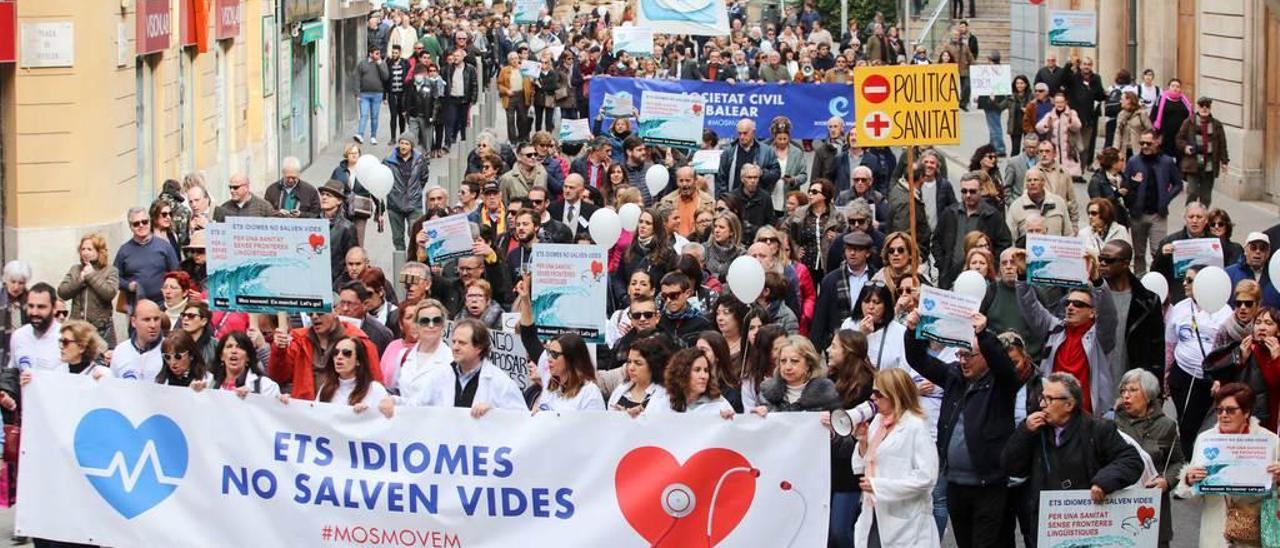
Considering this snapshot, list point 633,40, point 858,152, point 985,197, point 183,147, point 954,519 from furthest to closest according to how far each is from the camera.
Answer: point 633,40 < point 183,147 < point 858,152 < point 985,197 < point 954,519

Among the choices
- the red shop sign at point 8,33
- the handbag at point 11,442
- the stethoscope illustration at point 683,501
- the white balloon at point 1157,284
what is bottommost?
the stethoscope illustration at point 683,501

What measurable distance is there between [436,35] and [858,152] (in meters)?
22.6

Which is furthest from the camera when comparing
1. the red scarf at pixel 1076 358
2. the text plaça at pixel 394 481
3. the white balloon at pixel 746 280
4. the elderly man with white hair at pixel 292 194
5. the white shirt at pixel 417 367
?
the elderly man with white hair at pixel 292 194

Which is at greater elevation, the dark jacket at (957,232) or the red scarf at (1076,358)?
the dark jacket at (957,232)

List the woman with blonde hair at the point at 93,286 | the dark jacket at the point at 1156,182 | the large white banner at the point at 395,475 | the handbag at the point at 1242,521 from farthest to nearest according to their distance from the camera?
the dark jacket at the point at 1156,182
the woman with blonde hair at the point at 93,286
the large white banner at the point at 395,475
the handbag at the point at 1242,521

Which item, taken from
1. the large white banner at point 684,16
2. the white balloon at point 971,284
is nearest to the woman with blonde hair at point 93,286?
the white balloon at point 971,284

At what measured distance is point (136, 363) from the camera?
39.1 feet

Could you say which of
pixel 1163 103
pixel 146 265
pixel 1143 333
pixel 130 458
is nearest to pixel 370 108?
pixel 1163 103

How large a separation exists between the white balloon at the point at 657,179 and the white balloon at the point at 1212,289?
7288 mm

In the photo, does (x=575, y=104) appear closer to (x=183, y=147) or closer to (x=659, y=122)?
(x=183, y=147)

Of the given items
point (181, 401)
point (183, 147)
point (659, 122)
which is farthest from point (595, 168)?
point (181, 401)

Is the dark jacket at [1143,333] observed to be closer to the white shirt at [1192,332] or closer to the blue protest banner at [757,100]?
the white shirt at [1192,332]

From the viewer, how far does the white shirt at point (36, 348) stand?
1245 cm

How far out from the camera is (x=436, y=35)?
43.0 m
